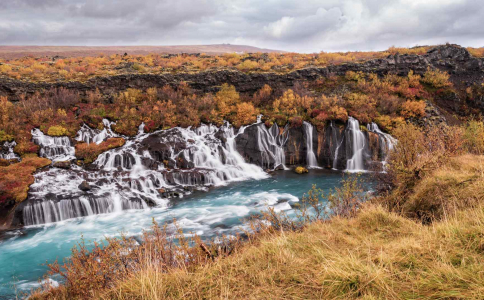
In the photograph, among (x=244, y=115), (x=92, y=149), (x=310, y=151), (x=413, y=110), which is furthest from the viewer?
(x=244, y=115)

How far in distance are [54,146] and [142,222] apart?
11064 mm

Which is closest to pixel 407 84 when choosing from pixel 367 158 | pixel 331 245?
pixel 367 158

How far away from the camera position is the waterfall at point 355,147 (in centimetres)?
2028

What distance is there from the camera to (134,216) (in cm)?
1338

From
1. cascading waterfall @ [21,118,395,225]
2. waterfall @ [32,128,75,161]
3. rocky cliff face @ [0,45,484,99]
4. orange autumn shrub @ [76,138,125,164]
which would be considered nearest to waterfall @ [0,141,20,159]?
waterfall @ [32,128,75,161]

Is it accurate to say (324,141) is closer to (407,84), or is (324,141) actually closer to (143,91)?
(407,84)

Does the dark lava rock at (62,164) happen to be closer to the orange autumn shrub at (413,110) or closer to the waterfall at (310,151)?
the waterfall at (310,151)

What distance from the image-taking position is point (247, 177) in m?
19.6

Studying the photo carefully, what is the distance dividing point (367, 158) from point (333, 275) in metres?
19.5

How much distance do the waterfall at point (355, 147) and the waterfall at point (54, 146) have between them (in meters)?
22.0

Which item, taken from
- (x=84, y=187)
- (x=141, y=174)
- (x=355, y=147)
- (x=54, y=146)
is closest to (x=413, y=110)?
(x=355, y=147)

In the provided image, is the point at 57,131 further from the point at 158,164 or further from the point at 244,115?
the point at 244,115

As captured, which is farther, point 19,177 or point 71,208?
point 19,177

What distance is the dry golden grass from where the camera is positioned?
282cm
